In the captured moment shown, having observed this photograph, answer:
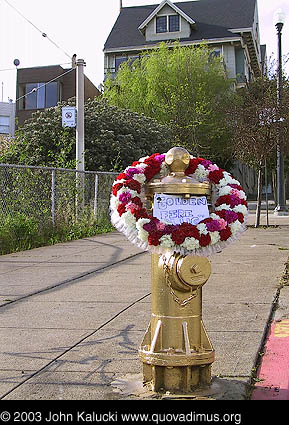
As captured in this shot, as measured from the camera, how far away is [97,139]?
70.5 feet

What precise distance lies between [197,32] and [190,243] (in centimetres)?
3806

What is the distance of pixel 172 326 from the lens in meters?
3.74

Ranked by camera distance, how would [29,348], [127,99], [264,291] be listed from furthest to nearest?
[127,99]
[264,291]
[29,348]

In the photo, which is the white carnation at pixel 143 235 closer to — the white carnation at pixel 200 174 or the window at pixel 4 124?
the white carnation at pixel 200 174

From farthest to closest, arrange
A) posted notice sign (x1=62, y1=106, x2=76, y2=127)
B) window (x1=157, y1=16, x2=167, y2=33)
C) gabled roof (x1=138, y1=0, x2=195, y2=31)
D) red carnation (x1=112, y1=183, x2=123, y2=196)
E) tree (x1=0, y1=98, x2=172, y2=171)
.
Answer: window (x1=157, y1=16, x2=167, y2=33)
gabled roof (x1=138, y1=0, x2=195, y2=31)
tree (x1=0, y1=98, x2=172, y2=171)
posted notice sign (x1=62, y1=106, x2=76, y2=127)
red carnation (x1=112, y1=183, x2=123, y2=196)

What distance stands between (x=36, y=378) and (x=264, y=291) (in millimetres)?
3733

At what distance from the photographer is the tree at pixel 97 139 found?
21.3 m

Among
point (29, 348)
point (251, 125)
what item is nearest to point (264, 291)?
point (29, 348)

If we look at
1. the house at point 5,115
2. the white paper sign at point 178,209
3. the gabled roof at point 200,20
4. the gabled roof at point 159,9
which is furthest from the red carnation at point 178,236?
the house at point 5,115

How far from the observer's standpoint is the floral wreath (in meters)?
3.63

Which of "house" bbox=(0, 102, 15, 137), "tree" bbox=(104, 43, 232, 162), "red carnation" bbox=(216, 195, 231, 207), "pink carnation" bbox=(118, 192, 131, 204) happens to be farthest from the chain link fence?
"house" bbox=(0, 102, 15, 137)

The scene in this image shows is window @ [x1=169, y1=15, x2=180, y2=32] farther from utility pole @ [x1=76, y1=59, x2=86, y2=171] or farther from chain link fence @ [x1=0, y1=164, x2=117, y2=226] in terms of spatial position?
chain link fence @ [x1=0, y1=164, x2=117, y2=226]

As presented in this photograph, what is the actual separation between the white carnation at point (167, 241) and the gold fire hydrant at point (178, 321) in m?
0.13
